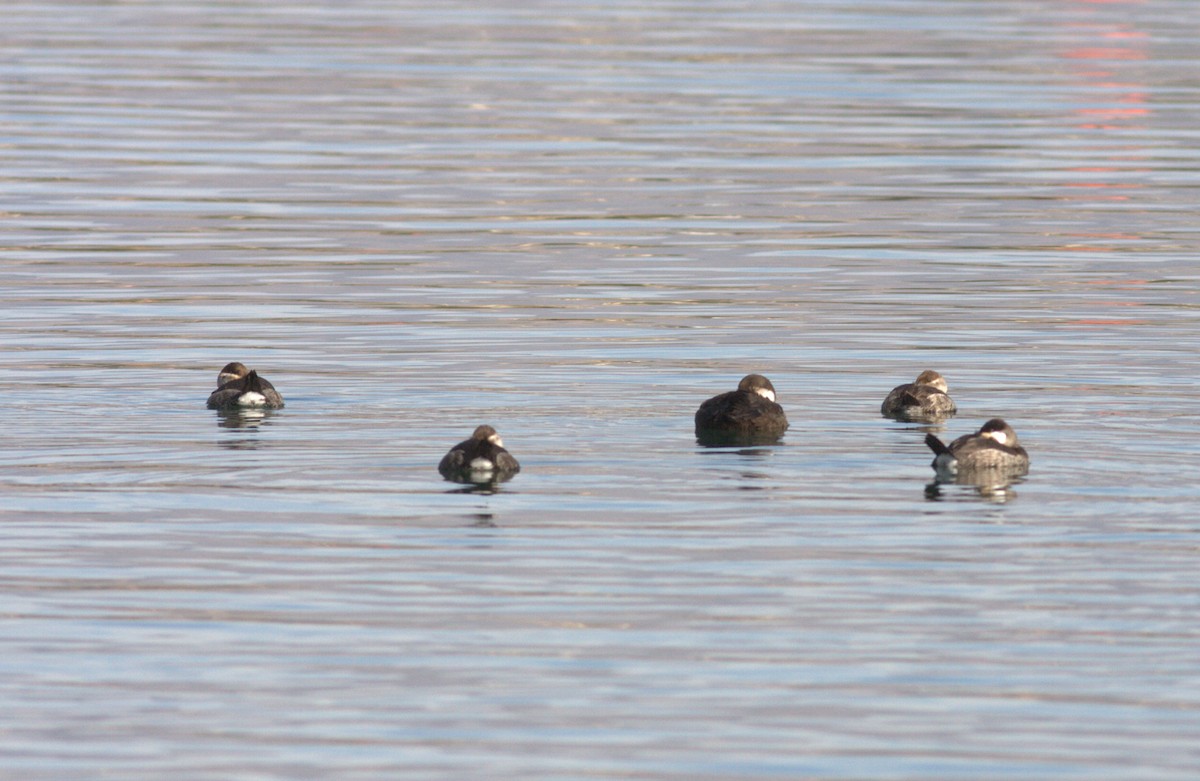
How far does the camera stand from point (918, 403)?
1861cm

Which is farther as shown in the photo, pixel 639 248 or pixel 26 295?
pixel 639 248

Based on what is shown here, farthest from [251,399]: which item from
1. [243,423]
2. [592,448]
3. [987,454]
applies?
[987,454]

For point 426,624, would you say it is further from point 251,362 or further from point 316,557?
point 251,362

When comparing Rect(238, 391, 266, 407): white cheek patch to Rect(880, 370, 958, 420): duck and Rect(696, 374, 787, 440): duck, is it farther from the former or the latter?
Rect(880, 370, 958, 420): duck

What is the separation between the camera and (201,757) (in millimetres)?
10812

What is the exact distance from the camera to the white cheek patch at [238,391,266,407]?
18.8 meters

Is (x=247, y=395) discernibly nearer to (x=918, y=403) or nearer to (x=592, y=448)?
(x=592, y=448)

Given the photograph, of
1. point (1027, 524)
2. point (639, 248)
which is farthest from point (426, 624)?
point (639, 248)

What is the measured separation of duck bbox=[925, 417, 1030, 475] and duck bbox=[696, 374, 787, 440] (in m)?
1.59

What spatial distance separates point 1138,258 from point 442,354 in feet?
34.7

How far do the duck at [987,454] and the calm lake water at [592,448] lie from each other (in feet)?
0.58

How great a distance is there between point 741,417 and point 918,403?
5.69 feet

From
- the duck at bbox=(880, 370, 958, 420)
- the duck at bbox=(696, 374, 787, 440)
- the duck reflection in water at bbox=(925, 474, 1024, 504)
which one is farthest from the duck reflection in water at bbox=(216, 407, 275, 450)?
the duck reflection in water at bbox=(925, 474, 1024, 504)

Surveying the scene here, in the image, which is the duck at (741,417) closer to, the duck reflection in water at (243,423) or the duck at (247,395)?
the duck reflection in water at (243,423)
